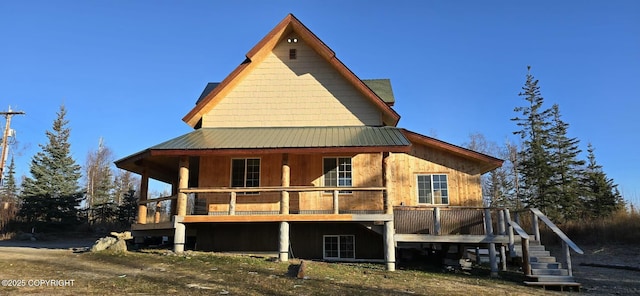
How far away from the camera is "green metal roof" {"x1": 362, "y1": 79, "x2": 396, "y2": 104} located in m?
20.2

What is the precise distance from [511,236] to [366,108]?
23.5 feet

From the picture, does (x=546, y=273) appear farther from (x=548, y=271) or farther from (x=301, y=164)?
(x=301, y=164)

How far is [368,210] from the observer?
15.7 m

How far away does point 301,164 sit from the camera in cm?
1675

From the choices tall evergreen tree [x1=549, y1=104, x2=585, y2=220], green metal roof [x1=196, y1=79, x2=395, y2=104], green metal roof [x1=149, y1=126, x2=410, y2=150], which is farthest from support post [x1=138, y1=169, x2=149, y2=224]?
tall evergreen tree [x1=549, y1=104, x2=585, y2=220]

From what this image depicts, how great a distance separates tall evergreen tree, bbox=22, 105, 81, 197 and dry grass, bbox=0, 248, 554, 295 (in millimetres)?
25557

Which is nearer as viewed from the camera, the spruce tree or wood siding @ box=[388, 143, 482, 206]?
wood siding @ box=[388, 143, 482, 206]

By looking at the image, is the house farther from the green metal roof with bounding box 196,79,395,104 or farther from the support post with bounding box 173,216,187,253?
the green metal roof with bounding box 196,79,395,104

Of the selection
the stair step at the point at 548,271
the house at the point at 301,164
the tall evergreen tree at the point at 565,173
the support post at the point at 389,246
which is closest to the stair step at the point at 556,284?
the stair step at the point at 548,271

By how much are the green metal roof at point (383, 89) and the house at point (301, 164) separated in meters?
2.84

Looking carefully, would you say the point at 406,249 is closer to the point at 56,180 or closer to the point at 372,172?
the point at 372,172

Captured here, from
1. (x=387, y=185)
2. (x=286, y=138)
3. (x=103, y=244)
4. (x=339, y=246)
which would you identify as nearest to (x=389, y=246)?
(x=387, y=185)

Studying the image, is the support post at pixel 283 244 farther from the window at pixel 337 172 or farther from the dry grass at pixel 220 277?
the window at pixel 337 172

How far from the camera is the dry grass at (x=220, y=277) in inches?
361
